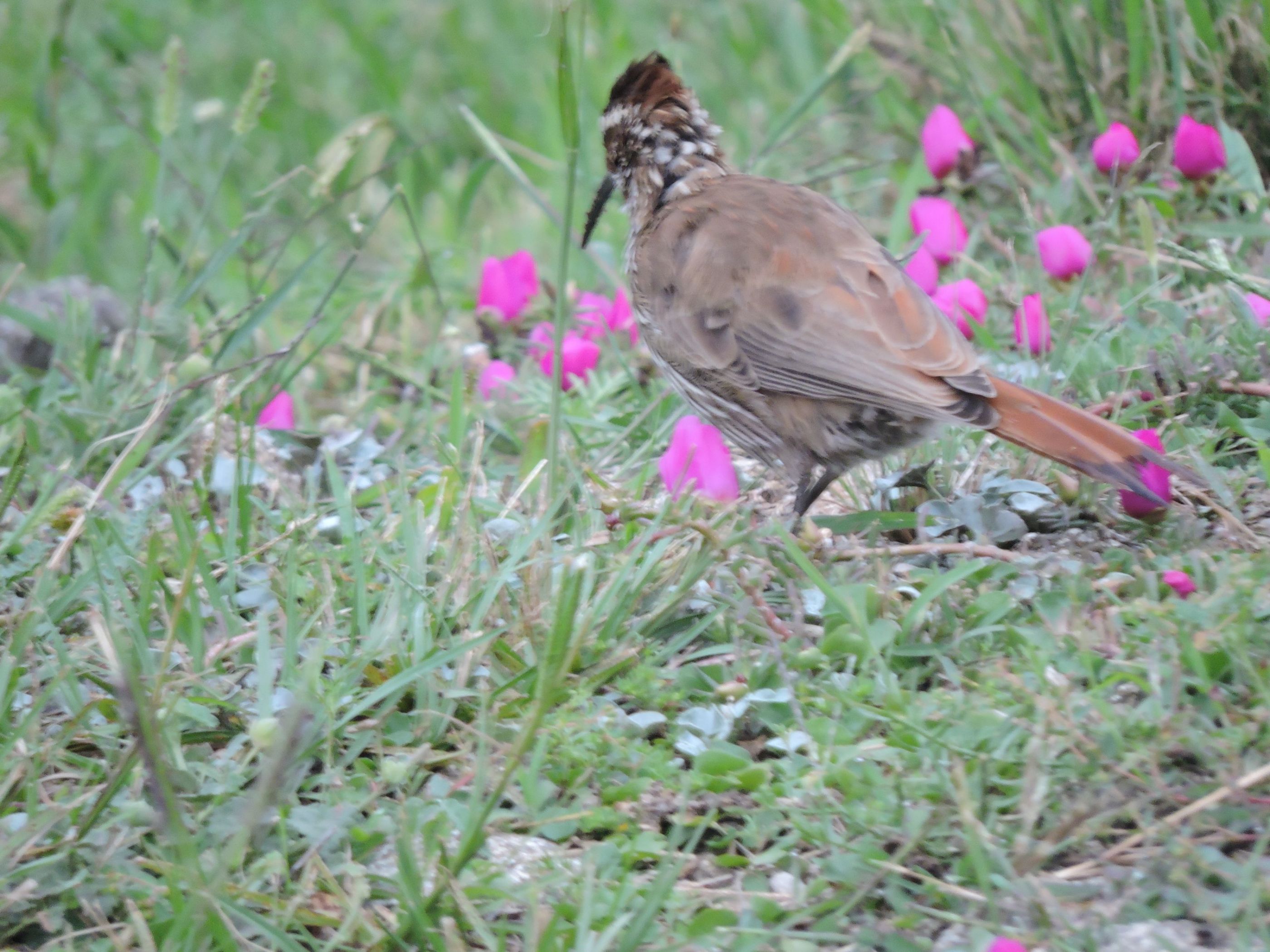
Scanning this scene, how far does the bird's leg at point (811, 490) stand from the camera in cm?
325

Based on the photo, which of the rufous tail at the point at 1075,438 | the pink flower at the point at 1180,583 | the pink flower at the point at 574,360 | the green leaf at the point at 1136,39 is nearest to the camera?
the pink flower at the point at 1180,583

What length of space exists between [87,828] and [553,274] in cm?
319

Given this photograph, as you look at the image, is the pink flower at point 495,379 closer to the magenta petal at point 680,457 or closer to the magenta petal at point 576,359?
the magenta petal at point 576,359

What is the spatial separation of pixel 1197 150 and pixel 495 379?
1.99 metres

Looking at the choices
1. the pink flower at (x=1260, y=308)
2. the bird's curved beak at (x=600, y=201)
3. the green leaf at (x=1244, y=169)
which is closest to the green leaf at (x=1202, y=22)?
the green leaf at (x=1244, y=169)

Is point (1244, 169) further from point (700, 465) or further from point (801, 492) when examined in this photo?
point (700, 465)

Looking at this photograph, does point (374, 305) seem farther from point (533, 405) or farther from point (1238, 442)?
point (1238, 442)

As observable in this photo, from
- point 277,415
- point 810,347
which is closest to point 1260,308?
point 810,347

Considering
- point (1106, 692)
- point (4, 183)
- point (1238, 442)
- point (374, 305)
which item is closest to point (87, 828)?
point (1106, 692)

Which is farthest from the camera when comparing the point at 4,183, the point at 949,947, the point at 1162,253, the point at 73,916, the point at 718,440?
the point at 4,183

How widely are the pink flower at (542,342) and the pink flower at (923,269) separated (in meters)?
0.99

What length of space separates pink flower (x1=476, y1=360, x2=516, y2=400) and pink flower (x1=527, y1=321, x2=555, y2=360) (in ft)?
0.29

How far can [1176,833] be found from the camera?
2.08m

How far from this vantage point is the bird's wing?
9.75 feet
